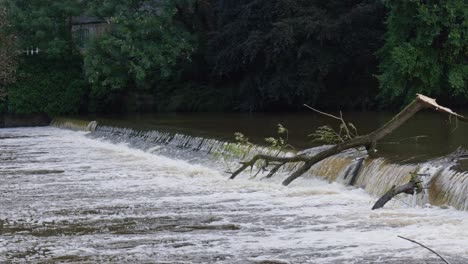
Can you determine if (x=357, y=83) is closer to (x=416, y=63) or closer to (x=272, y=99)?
(x=272, y=99)

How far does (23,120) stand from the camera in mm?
39594

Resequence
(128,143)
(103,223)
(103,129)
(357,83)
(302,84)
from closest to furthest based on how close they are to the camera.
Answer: (103,223), (128,143), (103,129), (302,84), (357,83)

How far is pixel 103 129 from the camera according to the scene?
29.4 m

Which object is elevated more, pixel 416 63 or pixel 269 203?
pixel 416 63

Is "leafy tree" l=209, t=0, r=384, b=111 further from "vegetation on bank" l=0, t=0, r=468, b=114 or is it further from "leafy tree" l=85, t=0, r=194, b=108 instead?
"leafy tree" l=85, t=0, r=194, b=108

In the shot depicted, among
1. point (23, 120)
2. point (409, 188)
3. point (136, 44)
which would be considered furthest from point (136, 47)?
point (409, 188)

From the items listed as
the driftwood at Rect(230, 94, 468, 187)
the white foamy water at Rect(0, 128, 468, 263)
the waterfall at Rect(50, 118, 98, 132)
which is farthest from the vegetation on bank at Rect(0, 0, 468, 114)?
the driftwood at Rect(230, 94, 468, 187)

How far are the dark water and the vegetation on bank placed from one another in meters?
1.85

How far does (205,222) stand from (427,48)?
17.4 meters

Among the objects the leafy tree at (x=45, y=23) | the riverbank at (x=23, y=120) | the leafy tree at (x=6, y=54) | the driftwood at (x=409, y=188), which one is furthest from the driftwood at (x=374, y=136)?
the riverbank at (x=23, y=120)

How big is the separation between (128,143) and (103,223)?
13.1 metres

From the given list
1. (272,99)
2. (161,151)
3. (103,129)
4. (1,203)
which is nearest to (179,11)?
(272,99)

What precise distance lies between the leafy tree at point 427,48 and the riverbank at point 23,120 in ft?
60.6

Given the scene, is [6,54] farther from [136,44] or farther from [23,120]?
[136,44]
